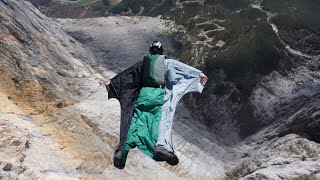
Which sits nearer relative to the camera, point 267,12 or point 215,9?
point 267,12

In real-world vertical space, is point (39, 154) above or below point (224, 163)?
above

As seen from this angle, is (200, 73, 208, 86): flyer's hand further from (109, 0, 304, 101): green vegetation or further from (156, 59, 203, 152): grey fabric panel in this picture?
(109, 0, 304, 101): green vegetation

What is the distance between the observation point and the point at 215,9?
117 ft

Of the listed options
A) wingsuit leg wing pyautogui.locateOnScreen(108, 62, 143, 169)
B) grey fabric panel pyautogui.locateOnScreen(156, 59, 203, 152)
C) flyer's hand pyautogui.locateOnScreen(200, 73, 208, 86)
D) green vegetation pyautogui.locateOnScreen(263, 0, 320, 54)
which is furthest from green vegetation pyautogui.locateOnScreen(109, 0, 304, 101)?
wingsuit leg wing pyautogui.locateOnScreen(108, 62, 143, 169)

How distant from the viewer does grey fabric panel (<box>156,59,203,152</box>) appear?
28.6 ft

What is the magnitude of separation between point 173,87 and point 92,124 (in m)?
4.18

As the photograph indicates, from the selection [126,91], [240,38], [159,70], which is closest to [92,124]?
[126,91]

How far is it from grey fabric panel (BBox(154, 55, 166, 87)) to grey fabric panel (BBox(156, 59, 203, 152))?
211mm

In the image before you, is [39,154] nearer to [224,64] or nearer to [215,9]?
[224,64]

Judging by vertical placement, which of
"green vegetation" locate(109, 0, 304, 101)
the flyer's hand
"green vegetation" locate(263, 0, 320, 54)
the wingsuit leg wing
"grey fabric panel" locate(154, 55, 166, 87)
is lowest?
"green vegetation" locate(109, 0, 304, 101)

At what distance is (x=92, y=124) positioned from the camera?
1247 cm

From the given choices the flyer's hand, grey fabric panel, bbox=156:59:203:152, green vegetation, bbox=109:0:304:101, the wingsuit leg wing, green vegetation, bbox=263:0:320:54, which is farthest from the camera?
green vegetation, bbox=263:0:320:54

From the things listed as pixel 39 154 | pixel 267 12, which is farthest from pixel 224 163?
pixel 267 12

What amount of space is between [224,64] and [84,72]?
10.3 meters
